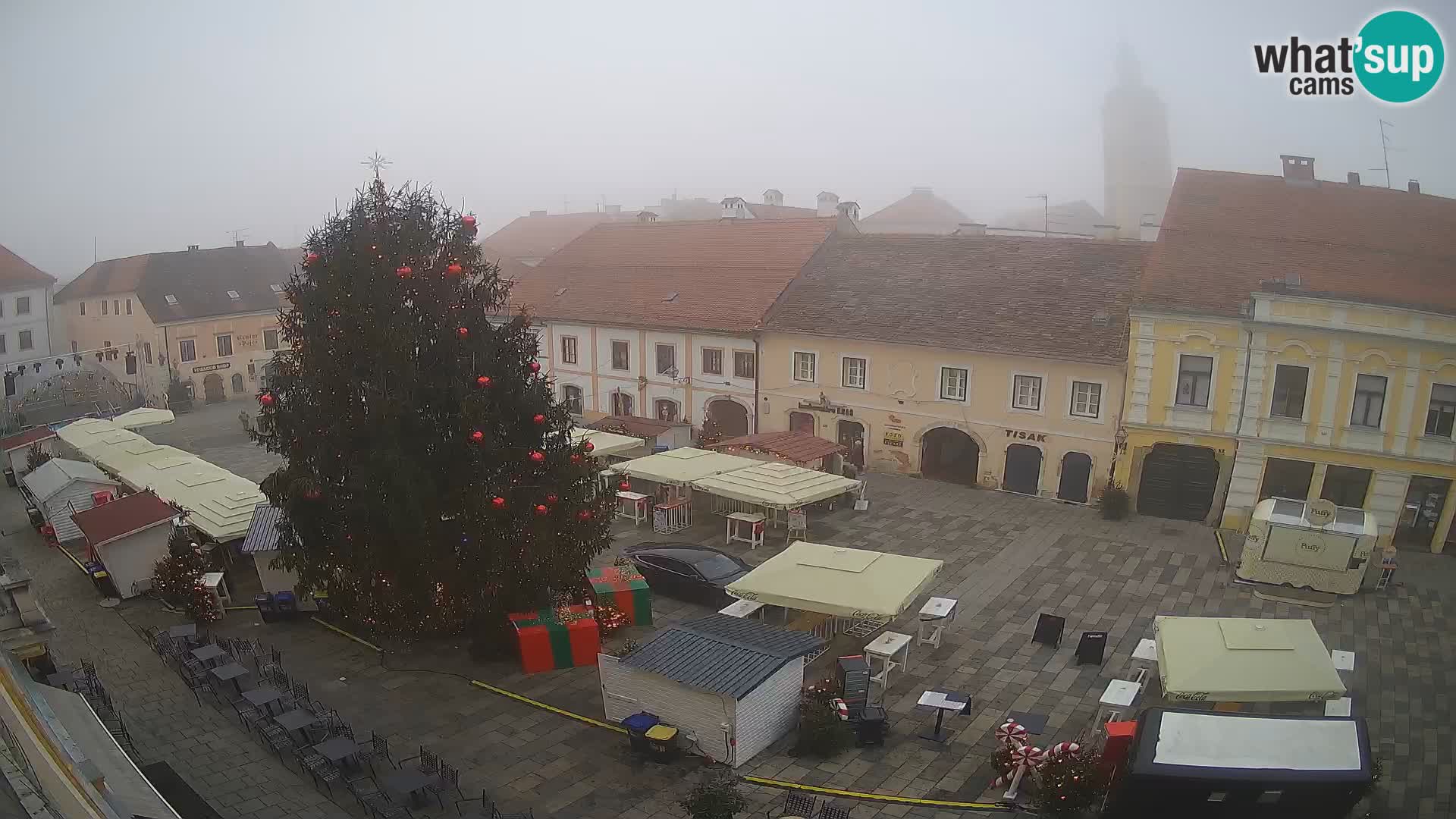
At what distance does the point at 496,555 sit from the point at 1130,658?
35.5 feet

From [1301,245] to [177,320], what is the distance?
149 ft

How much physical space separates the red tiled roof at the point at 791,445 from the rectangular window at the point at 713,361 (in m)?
5.20

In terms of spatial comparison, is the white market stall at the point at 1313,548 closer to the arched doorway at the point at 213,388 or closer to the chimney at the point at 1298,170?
the chimney at the point at 1298,170

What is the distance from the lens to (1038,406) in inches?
1075

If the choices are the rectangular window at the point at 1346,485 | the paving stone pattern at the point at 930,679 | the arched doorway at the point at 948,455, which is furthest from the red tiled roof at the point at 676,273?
the rectangular window at the point at 1346,485

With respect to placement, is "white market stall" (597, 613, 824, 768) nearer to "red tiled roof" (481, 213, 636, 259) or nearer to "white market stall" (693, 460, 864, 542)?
"white market stall" (693, 460, 864, 542)

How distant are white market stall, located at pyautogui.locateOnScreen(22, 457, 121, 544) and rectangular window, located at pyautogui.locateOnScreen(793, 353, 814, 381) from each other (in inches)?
764

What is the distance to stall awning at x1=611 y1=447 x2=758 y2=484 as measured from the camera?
24.3m

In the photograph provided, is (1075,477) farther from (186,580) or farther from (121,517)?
(121,517)

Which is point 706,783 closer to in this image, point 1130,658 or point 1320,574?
point 1130,658

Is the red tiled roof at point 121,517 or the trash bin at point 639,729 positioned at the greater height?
the red tiled roof at point 121,517

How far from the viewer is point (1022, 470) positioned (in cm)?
2808

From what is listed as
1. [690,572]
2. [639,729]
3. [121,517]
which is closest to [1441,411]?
[690,572]

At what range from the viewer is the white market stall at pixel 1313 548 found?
65.3ft
